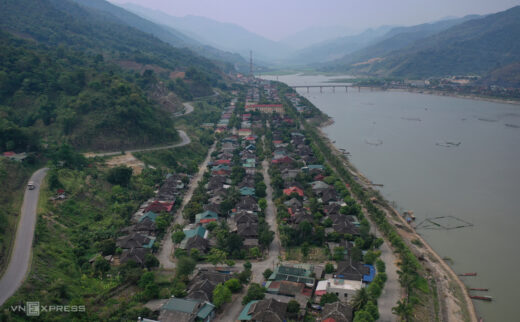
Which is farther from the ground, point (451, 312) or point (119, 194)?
point (119, 194)

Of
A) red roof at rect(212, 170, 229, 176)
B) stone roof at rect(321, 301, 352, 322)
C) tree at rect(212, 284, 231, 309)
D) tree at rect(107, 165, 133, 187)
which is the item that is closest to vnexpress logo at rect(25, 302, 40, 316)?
tree at rect(212, 284, 231, 309)

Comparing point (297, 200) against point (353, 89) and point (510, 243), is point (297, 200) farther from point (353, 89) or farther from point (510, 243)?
point (353, 89)

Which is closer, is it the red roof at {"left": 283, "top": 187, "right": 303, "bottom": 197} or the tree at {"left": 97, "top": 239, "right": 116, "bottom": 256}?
the tree at {"left": 97, "top": 239, "right": 116, "bottom": 256}

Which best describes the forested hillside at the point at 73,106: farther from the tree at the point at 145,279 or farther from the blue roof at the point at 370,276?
the blue roof at the point at 370,276

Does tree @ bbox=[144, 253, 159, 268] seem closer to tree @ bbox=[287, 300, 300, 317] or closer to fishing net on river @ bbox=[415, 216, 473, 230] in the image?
tree @ bbox=[287, 300, 300, 317]

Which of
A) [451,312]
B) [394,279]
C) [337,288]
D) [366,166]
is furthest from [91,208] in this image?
[366,166]

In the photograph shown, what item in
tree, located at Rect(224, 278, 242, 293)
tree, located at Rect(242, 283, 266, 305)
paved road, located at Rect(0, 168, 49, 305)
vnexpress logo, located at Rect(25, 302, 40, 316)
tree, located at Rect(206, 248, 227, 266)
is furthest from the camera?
tree, located at Rect(206, 248, 227, 266)
